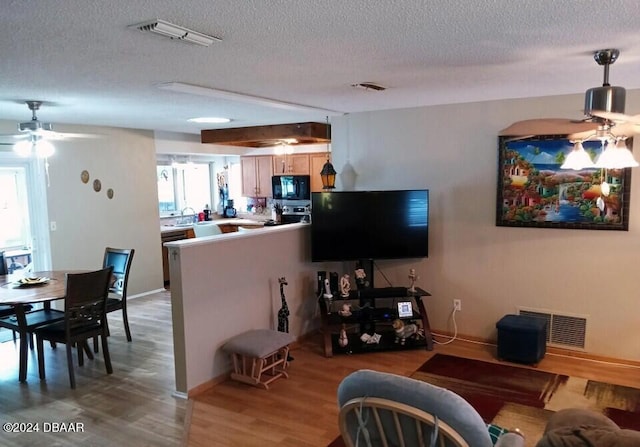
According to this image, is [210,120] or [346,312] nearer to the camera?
[346,312]

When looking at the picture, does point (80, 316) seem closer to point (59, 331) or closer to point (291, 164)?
point (59, 331)

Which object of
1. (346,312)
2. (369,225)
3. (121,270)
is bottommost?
(346,312)

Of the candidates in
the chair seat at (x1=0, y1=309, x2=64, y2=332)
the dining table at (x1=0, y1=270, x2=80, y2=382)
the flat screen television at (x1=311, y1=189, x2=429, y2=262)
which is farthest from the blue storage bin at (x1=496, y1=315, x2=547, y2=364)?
the chair seat at (x1=0, y1=309, x2=64, y2=332)

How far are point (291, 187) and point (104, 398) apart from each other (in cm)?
493

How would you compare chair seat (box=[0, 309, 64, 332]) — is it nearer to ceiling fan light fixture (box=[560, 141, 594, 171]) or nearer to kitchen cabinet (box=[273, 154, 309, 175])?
ceiling fan light fixture (box=[560, 141, 594, 171])

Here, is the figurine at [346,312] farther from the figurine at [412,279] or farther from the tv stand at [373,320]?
the figurine at [412,279]

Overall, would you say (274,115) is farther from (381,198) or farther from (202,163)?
(202,163)

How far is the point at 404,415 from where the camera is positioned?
5.78 ft

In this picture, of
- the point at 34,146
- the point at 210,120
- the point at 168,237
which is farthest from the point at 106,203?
the point at 34,146

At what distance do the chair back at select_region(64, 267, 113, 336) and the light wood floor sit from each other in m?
0.50

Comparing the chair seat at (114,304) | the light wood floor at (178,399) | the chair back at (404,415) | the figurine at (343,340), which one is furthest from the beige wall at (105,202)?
the chair back at (404,415)

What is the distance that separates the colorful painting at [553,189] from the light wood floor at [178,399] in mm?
1248

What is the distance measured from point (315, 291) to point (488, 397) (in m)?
2.10

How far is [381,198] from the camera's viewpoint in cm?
459
